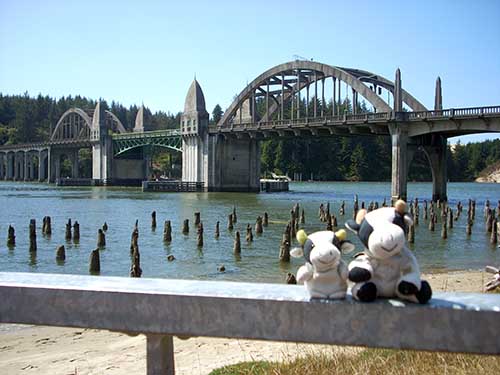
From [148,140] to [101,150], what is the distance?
55.4 feet

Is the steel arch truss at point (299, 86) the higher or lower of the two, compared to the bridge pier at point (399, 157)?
higher

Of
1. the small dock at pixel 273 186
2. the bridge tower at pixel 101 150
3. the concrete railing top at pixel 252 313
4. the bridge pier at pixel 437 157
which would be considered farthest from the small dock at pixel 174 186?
the concrete railing top at pixel 252 313

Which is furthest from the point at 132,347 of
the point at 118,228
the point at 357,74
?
the point at 357,74

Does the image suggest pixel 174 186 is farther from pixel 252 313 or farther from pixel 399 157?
pixel 252 313

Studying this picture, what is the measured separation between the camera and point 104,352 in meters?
10.5

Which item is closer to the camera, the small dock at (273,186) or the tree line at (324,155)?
the small dock at (273,186)

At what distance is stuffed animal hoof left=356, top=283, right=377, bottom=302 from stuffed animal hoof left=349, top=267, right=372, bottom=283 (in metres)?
0.13

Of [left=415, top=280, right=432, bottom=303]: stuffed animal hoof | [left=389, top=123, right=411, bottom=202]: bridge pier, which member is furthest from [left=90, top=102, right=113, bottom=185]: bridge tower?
[left=415, top=280, right=432, bottom=303]: stuffed animal hoof

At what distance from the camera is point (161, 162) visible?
171 m

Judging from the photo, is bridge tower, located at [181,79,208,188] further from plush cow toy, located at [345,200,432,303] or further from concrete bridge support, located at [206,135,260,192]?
plush cow toy, located at [345,200,432,303]

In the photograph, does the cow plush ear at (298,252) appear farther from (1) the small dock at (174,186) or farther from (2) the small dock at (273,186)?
(2) the small dock at (273,186)

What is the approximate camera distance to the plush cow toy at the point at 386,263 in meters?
3.93

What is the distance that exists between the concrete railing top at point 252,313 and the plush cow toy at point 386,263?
0.48ft

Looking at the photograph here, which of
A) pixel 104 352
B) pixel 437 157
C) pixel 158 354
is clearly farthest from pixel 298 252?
pixel 437 157
